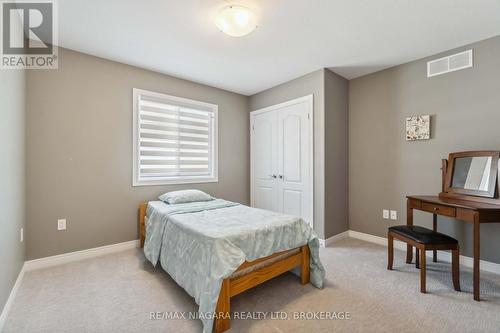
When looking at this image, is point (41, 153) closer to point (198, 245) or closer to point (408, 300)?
point (198, 245)

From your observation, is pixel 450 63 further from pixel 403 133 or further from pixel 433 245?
pixel 433 245

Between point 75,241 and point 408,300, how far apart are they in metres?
3.48

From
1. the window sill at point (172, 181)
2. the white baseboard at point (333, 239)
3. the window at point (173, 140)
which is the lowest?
the white baseboard at point (333, 239)

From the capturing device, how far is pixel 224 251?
1.61 meters

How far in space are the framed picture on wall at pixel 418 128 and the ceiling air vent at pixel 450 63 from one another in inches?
21.5

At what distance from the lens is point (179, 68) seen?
3223 millimetres

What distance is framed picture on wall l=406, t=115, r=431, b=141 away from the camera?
2.84m

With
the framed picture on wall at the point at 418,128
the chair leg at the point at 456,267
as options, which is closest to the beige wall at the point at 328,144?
the framed picture on wall at the point at 418,128

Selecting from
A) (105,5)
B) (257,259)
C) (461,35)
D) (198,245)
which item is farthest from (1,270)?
(461,35)

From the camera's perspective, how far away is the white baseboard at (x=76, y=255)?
2447 millimetres

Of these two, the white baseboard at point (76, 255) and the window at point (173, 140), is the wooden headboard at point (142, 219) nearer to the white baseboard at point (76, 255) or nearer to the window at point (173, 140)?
the white baseboard at point (76, 255)

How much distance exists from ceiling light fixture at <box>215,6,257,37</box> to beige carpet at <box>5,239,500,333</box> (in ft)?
7.75

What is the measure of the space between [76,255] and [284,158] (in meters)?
3.07

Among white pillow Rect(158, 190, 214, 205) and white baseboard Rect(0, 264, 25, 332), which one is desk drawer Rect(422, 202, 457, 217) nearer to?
white pillow Rect(158, 190, 214, 205)
